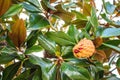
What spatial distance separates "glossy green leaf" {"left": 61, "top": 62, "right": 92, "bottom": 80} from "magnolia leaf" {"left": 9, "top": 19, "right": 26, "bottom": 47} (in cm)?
12

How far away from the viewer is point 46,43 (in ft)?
1.81

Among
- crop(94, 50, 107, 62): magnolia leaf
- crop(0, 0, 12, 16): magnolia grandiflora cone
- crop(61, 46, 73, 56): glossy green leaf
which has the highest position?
crop(0, 0, 12, 16): magnolia grandiflora cone

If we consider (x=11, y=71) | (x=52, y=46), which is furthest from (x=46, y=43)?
(x=11, y=71)

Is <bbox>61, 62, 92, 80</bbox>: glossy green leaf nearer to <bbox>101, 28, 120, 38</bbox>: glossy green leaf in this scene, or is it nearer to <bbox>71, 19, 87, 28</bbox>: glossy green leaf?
<bbox>101, 28, 120, 38</bbox>: glossy green leaf

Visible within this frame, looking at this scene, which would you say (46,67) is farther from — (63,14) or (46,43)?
(63,14)

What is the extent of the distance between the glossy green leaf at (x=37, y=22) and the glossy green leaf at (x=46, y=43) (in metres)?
0.03

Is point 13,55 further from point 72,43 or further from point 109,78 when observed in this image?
point 109,78

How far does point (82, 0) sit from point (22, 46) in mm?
326

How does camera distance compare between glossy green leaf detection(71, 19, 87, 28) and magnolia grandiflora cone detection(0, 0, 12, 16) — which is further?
glossy green leaf detection(71, 19, 87, 28)

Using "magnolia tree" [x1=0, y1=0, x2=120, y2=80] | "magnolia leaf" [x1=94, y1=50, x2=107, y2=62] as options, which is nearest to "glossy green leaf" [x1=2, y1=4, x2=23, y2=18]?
"magnolia tree" [x1=0, y1=0, x2=120, y2=80]

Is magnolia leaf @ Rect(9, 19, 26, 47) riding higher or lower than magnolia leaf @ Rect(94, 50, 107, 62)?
higher

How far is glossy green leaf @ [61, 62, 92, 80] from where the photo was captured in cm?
50

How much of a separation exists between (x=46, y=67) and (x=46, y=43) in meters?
0.06

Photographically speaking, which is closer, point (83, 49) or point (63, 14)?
point (83, 49)
